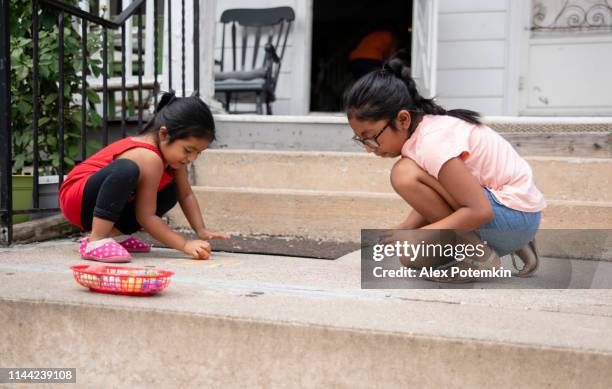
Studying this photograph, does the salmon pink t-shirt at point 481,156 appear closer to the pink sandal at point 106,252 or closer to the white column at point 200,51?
the pink sandal at point 106,252

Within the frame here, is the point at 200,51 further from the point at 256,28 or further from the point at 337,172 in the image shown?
the point at 256,28

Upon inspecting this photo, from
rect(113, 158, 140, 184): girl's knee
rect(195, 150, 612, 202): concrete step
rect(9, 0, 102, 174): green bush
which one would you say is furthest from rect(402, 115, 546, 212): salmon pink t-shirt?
rect(9, 0, 102, 174): green bush

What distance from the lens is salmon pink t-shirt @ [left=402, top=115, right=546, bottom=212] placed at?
1.85 meters

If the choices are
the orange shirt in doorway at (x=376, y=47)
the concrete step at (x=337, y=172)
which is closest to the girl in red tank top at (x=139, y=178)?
the concrete step at (x=337, y=172)

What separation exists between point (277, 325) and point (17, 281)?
0.83 metres

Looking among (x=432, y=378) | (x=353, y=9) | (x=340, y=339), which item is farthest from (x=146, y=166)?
(x=353, y=9)

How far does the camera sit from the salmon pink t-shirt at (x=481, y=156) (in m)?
1.85

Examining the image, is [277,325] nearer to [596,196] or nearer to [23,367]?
[23,367]

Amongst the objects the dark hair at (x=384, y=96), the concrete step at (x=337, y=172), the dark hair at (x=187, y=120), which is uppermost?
the dark hair at (x=384, y=96)

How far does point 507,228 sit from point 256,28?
433 centimetres

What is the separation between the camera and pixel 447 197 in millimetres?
1884

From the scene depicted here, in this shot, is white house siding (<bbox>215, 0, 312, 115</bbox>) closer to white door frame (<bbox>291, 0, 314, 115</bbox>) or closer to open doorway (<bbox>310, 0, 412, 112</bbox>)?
white door frame (<bbox>291, 0, 314, 115</bbox>)

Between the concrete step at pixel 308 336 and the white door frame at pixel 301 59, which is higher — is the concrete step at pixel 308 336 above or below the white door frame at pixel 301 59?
below

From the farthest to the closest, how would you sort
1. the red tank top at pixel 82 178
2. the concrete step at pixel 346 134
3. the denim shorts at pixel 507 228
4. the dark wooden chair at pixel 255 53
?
1. the dark wooden chair at pixel 255 53
2. the concrete step at pixel 346 134
3. the red tank top at pixel 82 178
4. the denim shorts at pixel 507 228
